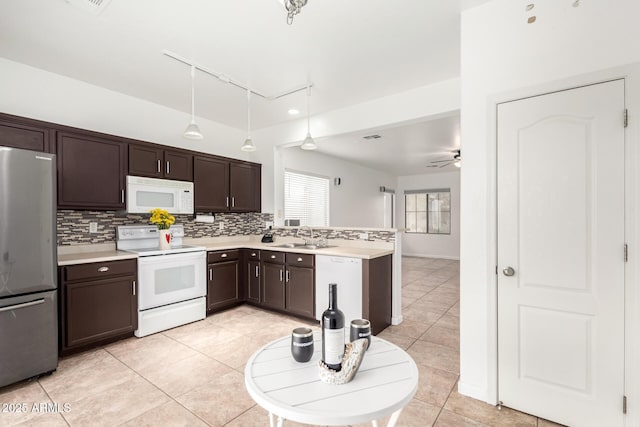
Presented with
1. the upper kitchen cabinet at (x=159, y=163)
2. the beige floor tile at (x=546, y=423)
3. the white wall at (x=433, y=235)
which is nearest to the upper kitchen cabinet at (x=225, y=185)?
the upper kitchen cabinet at (x=159, y=163)

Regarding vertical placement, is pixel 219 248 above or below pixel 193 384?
above

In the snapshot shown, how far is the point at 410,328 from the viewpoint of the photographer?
11.5 feet

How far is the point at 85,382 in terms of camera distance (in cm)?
233

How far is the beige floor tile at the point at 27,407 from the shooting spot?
189 centimetres

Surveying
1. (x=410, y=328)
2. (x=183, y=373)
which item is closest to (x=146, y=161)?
(x=183, y=373)

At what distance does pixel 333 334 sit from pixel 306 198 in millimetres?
5144

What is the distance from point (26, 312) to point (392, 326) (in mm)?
3439

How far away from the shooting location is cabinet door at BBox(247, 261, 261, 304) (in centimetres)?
414

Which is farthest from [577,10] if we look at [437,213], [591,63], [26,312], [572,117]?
[437,213]

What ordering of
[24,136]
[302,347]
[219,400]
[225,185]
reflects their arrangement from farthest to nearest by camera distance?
[225,185] < [24,136] < [219,400] < [302,347]

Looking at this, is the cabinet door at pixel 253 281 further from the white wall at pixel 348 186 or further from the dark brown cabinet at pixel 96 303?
the white wall at pixel 348 186

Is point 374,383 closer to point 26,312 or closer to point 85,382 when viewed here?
point 85,382

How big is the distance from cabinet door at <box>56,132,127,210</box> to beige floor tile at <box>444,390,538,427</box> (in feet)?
12.1

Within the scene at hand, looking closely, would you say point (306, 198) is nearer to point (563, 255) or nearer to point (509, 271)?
point (509, 271)
